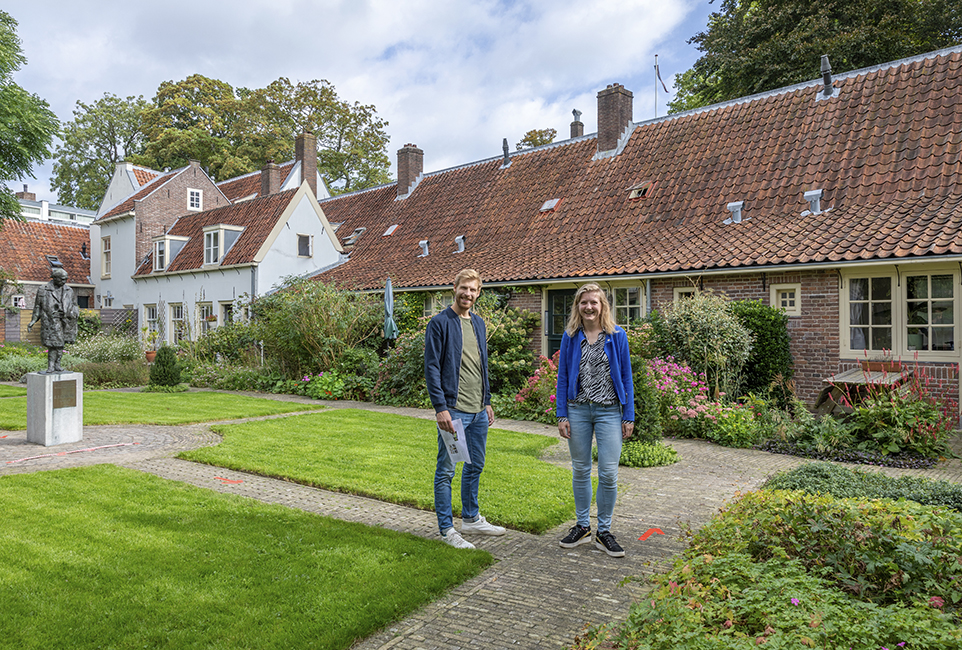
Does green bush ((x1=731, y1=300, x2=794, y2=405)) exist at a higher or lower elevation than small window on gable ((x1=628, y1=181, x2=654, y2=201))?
lower

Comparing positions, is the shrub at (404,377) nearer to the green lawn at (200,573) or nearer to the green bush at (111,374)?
the green lawn at (200,573)

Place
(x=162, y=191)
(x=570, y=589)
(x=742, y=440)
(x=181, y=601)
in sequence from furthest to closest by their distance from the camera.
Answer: (x=162, y=191) < (x=742, y=440) < (x=570, y=589) < (x=181, y=601)

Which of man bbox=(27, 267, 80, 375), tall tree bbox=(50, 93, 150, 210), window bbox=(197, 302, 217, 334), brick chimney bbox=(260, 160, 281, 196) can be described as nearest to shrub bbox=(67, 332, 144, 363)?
window bbox=(197, 302, 217, 334)

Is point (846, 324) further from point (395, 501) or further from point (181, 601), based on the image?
point (181, 601)

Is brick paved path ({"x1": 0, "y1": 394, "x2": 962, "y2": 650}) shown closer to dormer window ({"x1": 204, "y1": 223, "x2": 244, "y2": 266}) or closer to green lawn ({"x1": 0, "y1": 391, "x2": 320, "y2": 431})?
green lawn ({"x1": 0, "y1": 391, "x2": 320, "y2": 431})

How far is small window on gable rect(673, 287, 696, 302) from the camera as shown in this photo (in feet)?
42.7

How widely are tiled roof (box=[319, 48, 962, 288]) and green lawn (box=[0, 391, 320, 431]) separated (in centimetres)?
543

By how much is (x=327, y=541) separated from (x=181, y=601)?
48.6 inches

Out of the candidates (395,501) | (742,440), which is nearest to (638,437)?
(742,440)

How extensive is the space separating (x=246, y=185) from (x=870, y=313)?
89.9ft

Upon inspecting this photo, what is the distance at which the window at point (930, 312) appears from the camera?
10633mm

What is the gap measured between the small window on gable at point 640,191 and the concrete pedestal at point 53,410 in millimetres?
12317

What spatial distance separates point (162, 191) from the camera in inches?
1112

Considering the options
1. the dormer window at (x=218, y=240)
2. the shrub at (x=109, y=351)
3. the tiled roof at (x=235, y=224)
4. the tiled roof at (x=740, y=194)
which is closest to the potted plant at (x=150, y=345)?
the shrub at (x=109, y=351)
